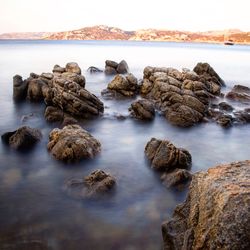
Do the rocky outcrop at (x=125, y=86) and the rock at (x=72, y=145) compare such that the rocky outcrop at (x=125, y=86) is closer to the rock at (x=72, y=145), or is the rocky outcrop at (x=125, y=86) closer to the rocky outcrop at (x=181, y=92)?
the rocky outcrop at (x=181, y=92)

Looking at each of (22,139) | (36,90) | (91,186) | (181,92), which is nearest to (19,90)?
(36,90)

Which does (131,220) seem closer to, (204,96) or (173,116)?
(173,116)

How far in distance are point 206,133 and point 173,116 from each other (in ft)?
10.3

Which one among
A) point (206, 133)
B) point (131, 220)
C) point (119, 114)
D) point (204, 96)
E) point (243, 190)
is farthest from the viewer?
point (204, 96)

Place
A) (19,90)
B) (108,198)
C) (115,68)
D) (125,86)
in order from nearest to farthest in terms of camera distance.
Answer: (108,198) < (19,90) < (125,86) < (115,68)

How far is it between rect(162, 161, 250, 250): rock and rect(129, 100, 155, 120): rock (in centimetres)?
1794

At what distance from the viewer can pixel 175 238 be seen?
8820mm

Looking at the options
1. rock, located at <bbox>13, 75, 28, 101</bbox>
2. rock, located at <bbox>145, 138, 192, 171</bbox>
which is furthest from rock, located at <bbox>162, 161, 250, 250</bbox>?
rock, located at <bbox>13, 75, 28, 101</bbox>

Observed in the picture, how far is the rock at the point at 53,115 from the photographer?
82.5ft

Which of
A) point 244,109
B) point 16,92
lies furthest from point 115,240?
point 16,92

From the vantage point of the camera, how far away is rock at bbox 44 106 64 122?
82.5ft

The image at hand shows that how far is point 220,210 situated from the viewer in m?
6.62

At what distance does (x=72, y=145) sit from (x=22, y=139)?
3.71m

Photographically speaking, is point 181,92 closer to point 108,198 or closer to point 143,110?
point 143,110
